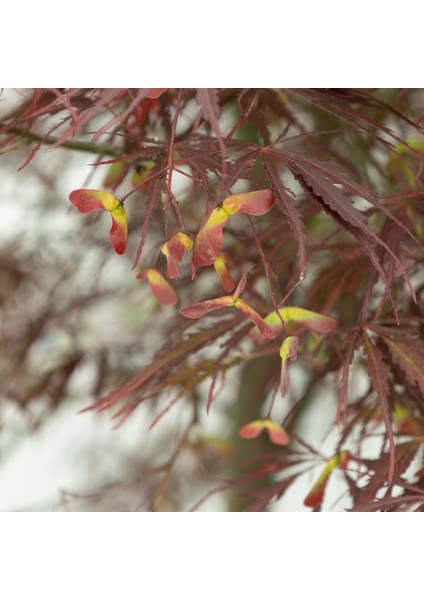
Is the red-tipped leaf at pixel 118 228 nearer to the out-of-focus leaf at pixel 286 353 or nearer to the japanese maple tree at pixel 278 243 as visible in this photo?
the japanese maple tree at pixel 278 243

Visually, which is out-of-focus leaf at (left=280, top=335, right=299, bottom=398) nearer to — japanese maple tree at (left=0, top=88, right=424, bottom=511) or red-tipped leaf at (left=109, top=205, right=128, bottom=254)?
japanese maple tree at (left=0, top=88, right=424, bottom=511)

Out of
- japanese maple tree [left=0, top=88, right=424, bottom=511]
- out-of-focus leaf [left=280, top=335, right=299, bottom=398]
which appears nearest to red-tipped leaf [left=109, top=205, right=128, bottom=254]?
japanese maple tree [left=0, top=88, right=424, bottom=511]

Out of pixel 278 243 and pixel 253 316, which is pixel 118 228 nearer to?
pixel 253 316

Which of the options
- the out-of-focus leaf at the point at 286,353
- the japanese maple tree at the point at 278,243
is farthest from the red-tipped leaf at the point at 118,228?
the out-of-focus leaf at the point at 286,353

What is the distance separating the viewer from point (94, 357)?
114cm

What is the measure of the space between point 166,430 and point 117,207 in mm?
1279

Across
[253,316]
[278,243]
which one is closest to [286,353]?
[253,316]

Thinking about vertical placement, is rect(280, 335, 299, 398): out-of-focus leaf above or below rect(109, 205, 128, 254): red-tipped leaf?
below

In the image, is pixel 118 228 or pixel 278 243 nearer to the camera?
pixel 118 228

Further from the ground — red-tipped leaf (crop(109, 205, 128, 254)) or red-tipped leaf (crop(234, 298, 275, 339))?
red-tipped leaf (crop(109, 205, 128, 254))

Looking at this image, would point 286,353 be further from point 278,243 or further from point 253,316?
point 278,243

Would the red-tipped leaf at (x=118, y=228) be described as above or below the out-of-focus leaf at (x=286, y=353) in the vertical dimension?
above
